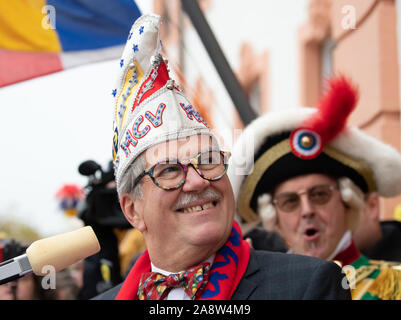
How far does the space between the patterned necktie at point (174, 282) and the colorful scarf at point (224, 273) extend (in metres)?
0.03

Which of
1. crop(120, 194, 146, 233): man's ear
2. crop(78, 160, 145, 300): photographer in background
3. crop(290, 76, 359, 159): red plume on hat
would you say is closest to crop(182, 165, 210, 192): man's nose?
crop(120, 194, 146, 233): man's ear

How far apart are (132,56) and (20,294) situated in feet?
5.76

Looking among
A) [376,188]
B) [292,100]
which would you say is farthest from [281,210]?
[292,100]

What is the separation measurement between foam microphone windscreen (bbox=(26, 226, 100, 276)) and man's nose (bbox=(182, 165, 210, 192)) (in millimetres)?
484

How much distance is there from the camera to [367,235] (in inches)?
164

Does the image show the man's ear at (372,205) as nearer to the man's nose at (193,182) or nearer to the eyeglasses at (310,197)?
the eyeglasses at (310,197)

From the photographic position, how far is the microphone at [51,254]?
1.69 metres

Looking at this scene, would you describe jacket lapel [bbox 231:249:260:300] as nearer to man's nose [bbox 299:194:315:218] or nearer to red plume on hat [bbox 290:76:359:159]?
man's nose [bbox 299:194:315:218]

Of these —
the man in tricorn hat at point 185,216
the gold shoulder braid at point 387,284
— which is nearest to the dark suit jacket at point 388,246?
the gold shoulder braid at point 387,284

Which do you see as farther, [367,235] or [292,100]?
[292,100]

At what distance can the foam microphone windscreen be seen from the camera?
172cm

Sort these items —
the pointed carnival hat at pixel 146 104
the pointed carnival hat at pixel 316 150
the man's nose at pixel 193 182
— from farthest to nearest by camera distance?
the pointed carnival hat at pixel 316 150, the pointed carnival hat at pixel 146 104, the man's nose at pixel 193 182

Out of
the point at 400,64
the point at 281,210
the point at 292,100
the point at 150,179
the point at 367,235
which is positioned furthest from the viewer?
the point at 292,100
